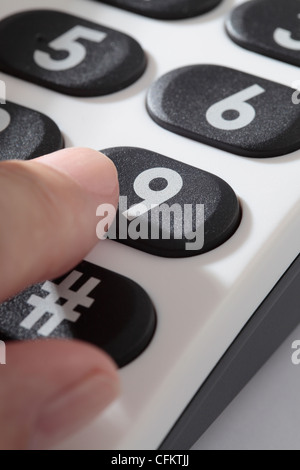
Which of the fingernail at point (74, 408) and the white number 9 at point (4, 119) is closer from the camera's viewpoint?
the fingernail at point (74, 408)

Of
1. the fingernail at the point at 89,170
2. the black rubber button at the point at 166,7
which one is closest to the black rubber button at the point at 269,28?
the black rubber button at the point at 166,7

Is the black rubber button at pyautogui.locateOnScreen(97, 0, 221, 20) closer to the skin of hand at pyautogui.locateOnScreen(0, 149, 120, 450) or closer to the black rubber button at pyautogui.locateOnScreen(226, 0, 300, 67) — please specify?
the black rubber button at pyautogui.locateOnScreen(226, 0, 300, 67)

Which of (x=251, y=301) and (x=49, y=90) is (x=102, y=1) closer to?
(x=49, y=90)

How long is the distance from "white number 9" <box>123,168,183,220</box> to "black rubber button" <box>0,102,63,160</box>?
38mm

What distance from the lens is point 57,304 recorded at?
0.27 m

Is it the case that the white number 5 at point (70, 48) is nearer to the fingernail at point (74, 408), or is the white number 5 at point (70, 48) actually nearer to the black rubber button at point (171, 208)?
the black rubber button at point (171, 208)

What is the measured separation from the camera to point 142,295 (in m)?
0.27

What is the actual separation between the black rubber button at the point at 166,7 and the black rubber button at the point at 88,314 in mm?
160

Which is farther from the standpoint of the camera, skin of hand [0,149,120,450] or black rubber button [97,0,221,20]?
black rubber button [97,0,221,20]

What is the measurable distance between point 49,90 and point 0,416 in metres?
0.16

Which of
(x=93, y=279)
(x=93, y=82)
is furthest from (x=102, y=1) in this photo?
(x=93, y=279)

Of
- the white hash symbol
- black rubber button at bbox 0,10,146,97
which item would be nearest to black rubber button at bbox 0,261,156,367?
the white hash symbol

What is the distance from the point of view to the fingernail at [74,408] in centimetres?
23

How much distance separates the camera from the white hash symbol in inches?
10.2
